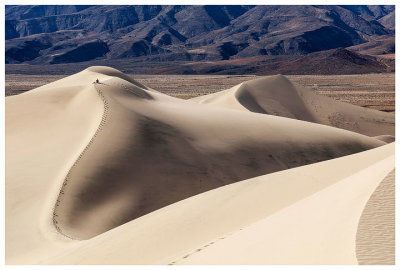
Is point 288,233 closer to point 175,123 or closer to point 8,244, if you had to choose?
point 8,244

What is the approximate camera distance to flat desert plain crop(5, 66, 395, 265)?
29.6ft

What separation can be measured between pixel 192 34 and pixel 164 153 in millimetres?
155271

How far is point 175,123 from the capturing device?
23281 millimetres

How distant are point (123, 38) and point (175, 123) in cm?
14232

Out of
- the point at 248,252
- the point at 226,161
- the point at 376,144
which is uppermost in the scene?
the point at 248,252

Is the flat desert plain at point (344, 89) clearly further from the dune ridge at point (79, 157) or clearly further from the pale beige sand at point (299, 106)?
the dune ridge at point (79, 157)

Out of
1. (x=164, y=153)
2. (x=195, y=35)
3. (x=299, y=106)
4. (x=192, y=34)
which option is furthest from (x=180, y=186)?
(x=192, y=34)

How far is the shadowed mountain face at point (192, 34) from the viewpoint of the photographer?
138 meters

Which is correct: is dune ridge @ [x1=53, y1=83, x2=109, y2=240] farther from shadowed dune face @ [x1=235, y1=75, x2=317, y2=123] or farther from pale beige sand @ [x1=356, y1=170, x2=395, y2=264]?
shadowed dune face @ [x1=235, y1=75, x2=317, y2=123]

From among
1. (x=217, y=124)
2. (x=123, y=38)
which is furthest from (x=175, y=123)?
(x=123, y=38)

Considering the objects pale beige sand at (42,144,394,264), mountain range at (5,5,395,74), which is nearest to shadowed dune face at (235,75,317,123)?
pale beige sand at (42,144,394,264)

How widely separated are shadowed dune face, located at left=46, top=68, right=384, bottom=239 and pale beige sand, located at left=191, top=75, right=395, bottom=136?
12188 mm

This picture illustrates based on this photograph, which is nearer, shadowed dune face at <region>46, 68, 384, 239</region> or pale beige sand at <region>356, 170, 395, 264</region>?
pale beige sand at <region>356, 170, 395, 264</region>

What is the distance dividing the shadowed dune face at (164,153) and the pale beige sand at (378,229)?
25.5 ft
